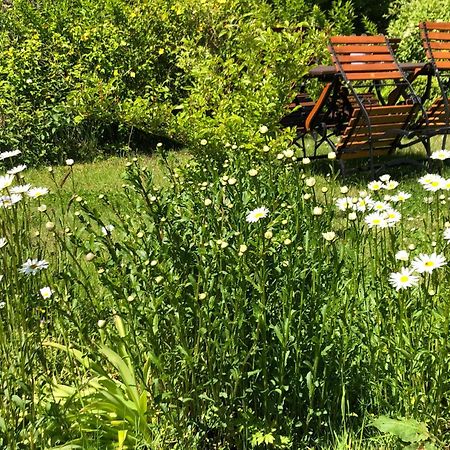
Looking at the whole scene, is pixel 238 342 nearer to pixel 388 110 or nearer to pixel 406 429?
pixel 406 429

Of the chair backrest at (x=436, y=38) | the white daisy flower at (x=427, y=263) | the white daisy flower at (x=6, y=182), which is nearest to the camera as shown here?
the white daisy flower at (x=427, y=263)

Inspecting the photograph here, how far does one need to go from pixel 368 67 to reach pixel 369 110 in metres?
0.55

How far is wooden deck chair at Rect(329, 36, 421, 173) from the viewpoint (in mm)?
5621

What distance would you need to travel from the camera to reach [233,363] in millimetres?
1923

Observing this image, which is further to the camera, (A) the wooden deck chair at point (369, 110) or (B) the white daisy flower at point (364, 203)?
(A) the wooden deck chair at point (369, 110)

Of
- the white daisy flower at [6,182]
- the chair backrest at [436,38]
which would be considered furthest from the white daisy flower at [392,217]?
the chair backrest at [436,38]

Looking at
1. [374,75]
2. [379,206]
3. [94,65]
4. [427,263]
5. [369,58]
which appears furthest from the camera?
[94,65]

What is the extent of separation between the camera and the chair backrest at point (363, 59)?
5.83 metres

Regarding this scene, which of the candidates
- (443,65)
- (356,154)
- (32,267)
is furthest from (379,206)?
(443,65)

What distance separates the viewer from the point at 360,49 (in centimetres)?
603

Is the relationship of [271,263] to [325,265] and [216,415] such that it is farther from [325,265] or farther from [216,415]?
[216,415]

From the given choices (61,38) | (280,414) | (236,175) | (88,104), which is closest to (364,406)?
(280,414)

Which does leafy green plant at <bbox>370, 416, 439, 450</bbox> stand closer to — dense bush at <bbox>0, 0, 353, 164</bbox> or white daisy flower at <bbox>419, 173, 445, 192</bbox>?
white daisy flower at <bbox>419, 173, 445, 192</bbox>

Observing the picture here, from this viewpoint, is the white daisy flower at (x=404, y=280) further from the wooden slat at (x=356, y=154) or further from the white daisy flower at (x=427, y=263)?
the wooden slat at (x=356, y=154)
